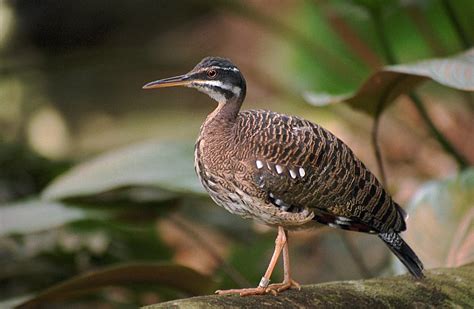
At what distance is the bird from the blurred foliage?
49 cm

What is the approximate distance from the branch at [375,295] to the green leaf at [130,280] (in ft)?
2.97

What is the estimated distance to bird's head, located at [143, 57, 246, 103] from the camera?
99.8 inches

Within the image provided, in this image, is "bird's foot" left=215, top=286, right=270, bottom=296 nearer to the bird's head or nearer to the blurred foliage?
Answer: the bird's head

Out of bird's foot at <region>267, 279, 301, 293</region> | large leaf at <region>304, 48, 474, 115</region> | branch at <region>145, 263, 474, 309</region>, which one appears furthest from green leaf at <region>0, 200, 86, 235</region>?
branch at <region>145, 263, 474, 309</region>

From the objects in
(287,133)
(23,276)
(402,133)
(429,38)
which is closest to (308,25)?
(402,133)

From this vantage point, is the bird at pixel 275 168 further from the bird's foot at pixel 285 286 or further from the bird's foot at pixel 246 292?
the bird's foot at pixel 246 292

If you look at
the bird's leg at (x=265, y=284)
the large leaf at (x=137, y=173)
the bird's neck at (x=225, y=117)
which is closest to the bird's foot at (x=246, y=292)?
the bird's leg at (x=265, y=284)

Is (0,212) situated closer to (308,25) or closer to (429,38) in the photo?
(429,38)

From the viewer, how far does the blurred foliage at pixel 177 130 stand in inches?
135

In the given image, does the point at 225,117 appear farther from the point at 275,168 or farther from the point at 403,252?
the point at 403,252

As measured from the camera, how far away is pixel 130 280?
3.35m

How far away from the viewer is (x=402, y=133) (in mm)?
6766

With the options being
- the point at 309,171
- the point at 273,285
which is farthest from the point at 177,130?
the point at 273,285

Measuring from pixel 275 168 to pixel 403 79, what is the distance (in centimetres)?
73
